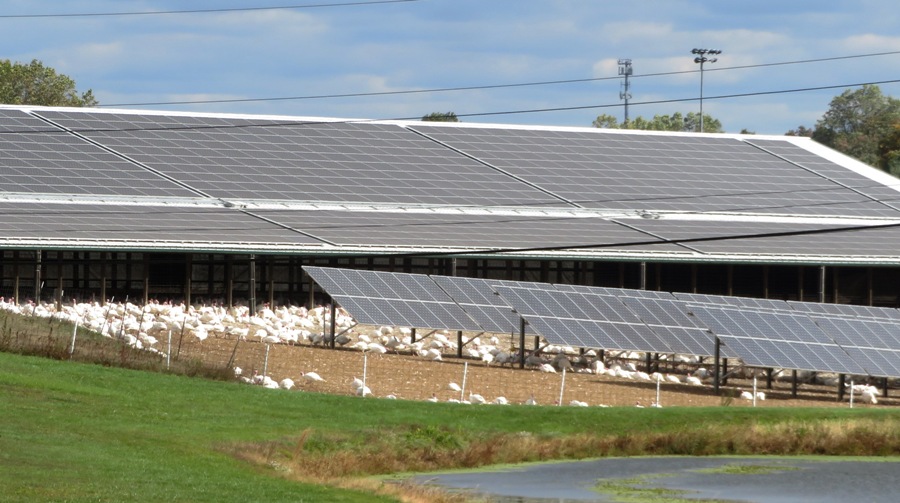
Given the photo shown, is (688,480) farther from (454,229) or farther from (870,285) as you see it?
(870,285)

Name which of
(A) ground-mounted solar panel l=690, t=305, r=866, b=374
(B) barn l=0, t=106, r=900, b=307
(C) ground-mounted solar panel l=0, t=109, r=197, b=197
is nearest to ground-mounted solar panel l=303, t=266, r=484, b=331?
(B) barn l=0, t=106, r=900, b=307

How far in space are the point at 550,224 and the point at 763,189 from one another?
44.0ft

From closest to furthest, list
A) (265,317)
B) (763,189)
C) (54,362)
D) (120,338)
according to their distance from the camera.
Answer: (54,362) → (120,338) → (265,317) → (763,189)

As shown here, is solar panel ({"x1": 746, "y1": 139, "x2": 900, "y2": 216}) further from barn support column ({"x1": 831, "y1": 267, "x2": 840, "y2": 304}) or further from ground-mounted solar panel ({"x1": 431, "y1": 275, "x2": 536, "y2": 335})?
ground-mounted solar panel ({"x1": 431, "y1": 275, "x2": 536, "y2": 335})

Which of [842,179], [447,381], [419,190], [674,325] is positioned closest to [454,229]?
[419,190]

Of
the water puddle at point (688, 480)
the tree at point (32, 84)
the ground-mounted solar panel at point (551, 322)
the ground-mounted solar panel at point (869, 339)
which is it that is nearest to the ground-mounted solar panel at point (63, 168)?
the ground-mounted solar panel at point (551, 322)

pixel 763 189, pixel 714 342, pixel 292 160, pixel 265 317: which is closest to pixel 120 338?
pixel 265 317

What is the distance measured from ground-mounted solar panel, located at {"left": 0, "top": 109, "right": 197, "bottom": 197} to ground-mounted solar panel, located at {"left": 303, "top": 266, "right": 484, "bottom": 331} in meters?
13.8

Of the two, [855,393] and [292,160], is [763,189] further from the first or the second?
[855,393]

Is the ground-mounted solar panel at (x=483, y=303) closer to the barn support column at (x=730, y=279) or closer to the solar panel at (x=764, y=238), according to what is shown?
the solar panel at (x=764, y=238)

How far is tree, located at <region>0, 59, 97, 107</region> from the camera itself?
106 meters

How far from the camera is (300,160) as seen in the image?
57.3 meters

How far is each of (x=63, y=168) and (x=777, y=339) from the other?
89.5ft

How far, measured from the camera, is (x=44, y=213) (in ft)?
151
